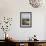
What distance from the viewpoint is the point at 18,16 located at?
16.3ft

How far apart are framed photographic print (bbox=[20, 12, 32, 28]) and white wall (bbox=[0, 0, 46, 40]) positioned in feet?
0.38

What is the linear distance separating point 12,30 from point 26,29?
21.4 inches

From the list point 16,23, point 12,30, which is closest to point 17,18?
point 16,23

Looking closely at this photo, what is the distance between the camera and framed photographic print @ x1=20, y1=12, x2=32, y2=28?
4.95m

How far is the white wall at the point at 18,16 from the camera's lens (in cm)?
493

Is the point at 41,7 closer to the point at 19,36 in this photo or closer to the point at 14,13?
the point at 14,13

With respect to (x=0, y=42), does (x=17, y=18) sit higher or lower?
higher

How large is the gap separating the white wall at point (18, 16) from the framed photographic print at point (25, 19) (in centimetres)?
12

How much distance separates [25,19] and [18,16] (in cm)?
30

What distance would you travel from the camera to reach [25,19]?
4969mm

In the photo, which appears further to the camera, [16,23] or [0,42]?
[16,23]

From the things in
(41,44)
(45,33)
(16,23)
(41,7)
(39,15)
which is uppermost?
(41,7)

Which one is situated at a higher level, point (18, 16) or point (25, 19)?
point (18, 16)

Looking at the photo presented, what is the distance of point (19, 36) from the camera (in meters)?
4.93
